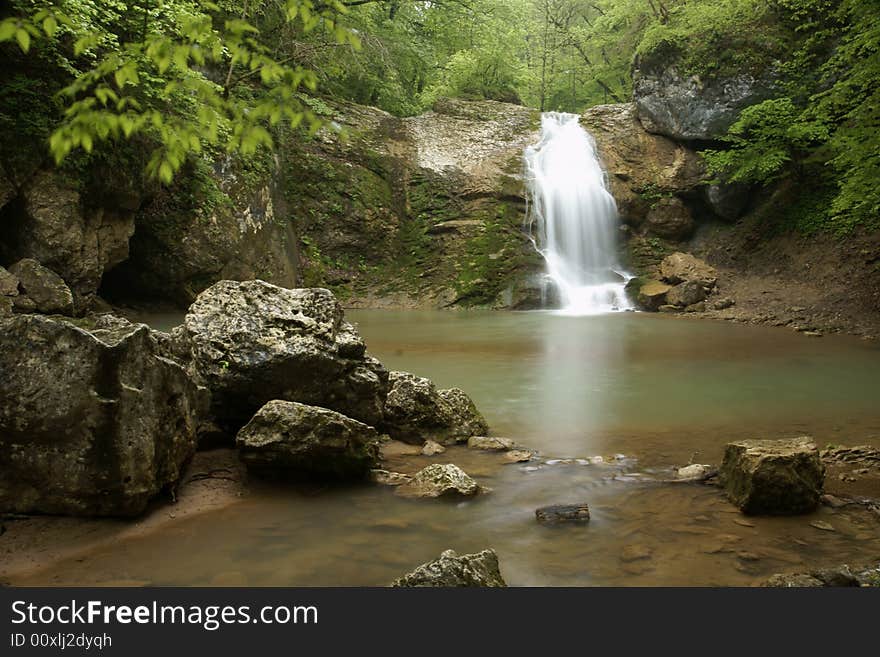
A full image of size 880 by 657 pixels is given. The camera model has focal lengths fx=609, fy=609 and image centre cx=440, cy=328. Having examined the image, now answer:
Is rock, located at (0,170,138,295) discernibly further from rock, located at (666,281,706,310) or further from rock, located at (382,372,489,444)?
rock, located at (666,281,706,310)

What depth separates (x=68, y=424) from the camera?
3432 millimetres

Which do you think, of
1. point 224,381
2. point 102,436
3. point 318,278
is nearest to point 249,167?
point 318,278

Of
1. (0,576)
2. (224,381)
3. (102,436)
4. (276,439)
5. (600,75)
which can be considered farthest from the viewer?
(600,75)

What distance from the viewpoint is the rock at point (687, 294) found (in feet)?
57.6

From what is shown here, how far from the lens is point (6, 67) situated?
1017 cm

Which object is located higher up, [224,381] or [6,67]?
[6,67]

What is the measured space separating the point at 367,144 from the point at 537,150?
632 centimetres

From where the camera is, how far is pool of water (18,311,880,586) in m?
3.11

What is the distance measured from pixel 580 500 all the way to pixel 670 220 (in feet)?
62.6

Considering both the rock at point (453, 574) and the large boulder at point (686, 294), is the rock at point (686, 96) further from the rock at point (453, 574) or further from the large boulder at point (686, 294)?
the rock at point (453, 574)

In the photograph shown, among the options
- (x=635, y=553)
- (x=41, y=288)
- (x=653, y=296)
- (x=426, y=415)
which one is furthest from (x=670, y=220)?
(x=635, y=553)

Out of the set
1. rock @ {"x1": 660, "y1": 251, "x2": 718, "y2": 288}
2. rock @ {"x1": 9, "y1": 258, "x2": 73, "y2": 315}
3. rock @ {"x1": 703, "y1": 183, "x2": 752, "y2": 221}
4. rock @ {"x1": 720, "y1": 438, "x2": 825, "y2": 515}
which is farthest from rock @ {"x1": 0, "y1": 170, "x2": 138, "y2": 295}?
rock @ {"x1": 703, "y1": 183, "x2": 752, "y2": 221}

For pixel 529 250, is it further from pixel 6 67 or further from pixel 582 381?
pixel 6 67

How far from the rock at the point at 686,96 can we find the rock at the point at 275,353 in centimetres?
1860
